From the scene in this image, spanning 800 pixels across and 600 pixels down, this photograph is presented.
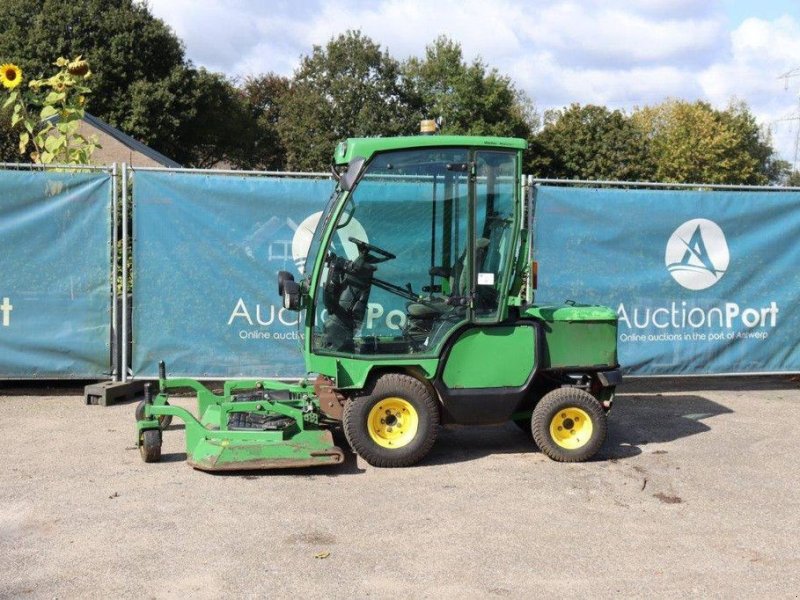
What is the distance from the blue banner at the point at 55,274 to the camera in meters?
8.37

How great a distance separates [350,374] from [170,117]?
35.0 meters

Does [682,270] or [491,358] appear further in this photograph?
[682,270]

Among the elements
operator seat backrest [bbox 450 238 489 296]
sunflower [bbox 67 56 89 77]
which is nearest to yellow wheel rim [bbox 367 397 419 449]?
operator seat backrest [bbox 450 238 489 296]

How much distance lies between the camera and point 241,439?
606cm

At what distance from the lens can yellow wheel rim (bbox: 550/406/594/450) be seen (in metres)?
6.61

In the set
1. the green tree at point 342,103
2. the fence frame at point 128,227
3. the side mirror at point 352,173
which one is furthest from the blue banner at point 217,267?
the green tree at point 342,103

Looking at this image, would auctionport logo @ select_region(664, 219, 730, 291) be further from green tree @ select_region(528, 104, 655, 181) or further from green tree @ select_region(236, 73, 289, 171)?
green tree @ select_region(236, 73, 289, 171)

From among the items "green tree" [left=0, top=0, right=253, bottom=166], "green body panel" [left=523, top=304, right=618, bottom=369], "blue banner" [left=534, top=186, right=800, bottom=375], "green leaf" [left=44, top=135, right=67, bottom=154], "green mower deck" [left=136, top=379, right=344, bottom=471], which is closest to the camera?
"green mower deck" [left=136, top=379, right=344, bottom=471]

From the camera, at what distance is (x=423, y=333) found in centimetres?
658

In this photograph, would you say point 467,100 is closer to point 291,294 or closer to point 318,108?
point 318,108

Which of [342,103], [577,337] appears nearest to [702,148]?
[342,103]

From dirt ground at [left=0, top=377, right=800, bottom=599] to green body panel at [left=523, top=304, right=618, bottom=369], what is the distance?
31.3 inches

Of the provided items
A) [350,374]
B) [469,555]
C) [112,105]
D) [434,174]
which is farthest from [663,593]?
[112,105]

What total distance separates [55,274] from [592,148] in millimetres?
38002
